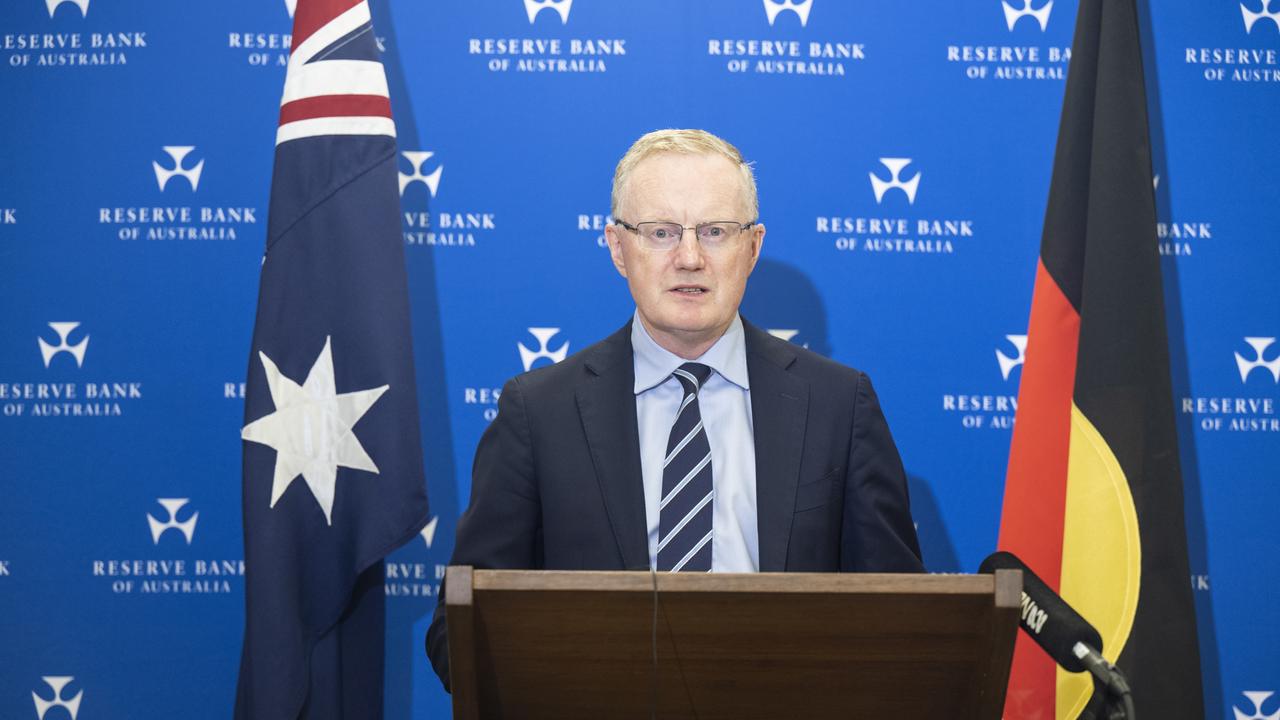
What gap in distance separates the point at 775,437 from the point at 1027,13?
5.95ft

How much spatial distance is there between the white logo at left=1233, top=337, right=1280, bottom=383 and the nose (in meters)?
1.91

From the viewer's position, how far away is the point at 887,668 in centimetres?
124

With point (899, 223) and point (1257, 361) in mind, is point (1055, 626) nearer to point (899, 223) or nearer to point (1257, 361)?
point (899, 223)

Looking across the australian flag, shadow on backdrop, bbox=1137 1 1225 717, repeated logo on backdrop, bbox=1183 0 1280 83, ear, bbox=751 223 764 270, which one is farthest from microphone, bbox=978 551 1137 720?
repeated logo on backdrop, bbox=1183 0 1280 83

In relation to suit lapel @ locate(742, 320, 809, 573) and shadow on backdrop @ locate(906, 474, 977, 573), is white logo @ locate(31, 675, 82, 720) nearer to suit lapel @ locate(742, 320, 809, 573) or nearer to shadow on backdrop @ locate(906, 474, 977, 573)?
suit lapel @ locate(742, 320, 809, 573)

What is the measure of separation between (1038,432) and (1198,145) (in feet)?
3.62

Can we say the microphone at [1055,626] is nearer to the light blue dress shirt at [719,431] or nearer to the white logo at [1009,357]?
Answer: the light blue dress shirt at [719,431]

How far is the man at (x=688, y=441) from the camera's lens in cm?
187

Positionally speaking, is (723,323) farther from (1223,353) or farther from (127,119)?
(127,119)

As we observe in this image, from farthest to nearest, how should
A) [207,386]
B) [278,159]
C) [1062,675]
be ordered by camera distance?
[207,386], [278,159], [1062,675]

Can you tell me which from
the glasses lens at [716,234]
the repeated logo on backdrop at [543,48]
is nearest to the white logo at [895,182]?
the repeated logo on backdrop at [543,48]

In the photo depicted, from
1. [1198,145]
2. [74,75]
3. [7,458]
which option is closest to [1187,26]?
[1198,145]

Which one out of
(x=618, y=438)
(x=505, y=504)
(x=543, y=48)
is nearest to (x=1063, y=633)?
(x=618, y=438)

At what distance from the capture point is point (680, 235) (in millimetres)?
1947
